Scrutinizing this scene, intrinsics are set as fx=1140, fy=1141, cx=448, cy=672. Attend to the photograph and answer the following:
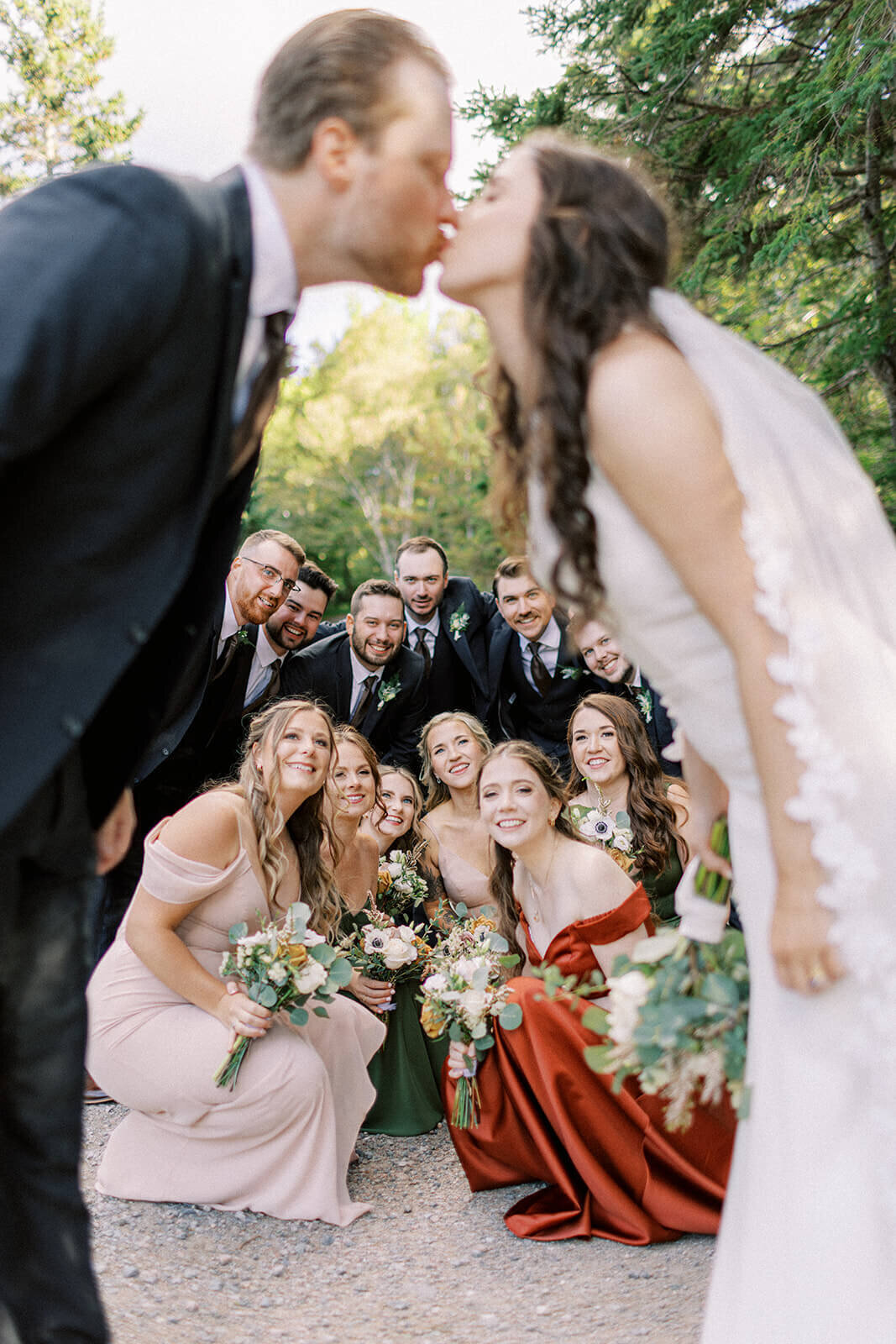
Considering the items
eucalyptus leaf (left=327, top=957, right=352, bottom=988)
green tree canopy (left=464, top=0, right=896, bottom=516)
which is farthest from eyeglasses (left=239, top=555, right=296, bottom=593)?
green tree canopy (left=464, top=0, right=896, bottom=516)

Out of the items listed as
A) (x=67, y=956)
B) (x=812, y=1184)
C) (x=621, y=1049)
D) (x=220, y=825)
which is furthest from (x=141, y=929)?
(x=812, y=1184)

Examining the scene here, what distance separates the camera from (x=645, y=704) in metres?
6.39

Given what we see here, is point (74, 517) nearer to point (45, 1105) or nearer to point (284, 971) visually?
point (45, 1105)

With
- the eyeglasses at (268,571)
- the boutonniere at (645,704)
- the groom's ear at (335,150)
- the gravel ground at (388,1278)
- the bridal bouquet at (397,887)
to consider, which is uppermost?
the eyeglasses at (268,571)

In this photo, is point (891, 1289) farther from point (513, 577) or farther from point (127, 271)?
point (513, 577)

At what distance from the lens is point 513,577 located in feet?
22.4

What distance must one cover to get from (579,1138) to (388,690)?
3.60m

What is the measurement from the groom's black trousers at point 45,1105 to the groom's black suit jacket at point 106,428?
0.23m

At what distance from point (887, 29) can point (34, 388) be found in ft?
21.7

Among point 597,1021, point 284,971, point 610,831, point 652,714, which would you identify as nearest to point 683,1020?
point 597,1021

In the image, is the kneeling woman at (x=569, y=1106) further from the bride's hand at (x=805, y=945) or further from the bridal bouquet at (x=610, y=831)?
the bride's hand at (x=805, y=945)

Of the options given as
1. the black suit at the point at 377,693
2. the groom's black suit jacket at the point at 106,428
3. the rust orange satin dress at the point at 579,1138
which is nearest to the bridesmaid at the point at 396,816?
the black suit at the point at 377,693

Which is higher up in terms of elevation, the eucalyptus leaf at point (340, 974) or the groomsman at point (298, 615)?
the groomsman at point (298, 615)

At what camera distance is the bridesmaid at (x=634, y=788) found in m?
5.01
